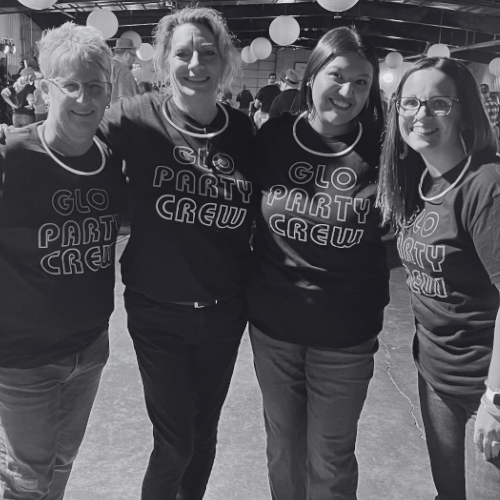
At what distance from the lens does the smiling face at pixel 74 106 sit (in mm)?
1331

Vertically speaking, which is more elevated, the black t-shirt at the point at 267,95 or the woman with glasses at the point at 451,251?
the black t-shirt at the point at 267,95

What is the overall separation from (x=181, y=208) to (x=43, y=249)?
363mm

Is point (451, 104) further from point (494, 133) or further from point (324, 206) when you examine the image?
point (324, 206)

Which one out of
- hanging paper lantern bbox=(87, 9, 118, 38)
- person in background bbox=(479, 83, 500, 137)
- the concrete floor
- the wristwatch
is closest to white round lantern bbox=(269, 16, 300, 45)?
hanging paper lantern bbox=(87, 9, 118, 38)

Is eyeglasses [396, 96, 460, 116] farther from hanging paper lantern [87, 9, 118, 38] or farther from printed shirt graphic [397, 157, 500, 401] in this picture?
hanging paper lantern [87, 9, 118, 38]

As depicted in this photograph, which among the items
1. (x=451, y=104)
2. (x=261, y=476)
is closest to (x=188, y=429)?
(x=261, y=476)

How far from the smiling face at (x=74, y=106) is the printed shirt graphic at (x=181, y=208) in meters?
0.20

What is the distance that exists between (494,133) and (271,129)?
22.7 inches

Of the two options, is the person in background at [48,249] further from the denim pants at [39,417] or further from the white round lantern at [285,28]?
the white round lantern at [285,28]

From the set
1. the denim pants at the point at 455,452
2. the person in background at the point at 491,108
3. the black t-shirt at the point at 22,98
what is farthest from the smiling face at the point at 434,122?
the black t-shirt at the point at 22,98

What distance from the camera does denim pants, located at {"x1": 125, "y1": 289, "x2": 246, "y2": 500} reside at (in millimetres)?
1530

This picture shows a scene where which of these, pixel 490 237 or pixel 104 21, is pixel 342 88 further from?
pixel 104 21

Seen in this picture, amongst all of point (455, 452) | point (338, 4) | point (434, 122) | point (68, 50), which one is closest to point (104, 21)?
point (338, 4)

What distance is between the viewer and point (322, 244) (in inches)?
57.7
